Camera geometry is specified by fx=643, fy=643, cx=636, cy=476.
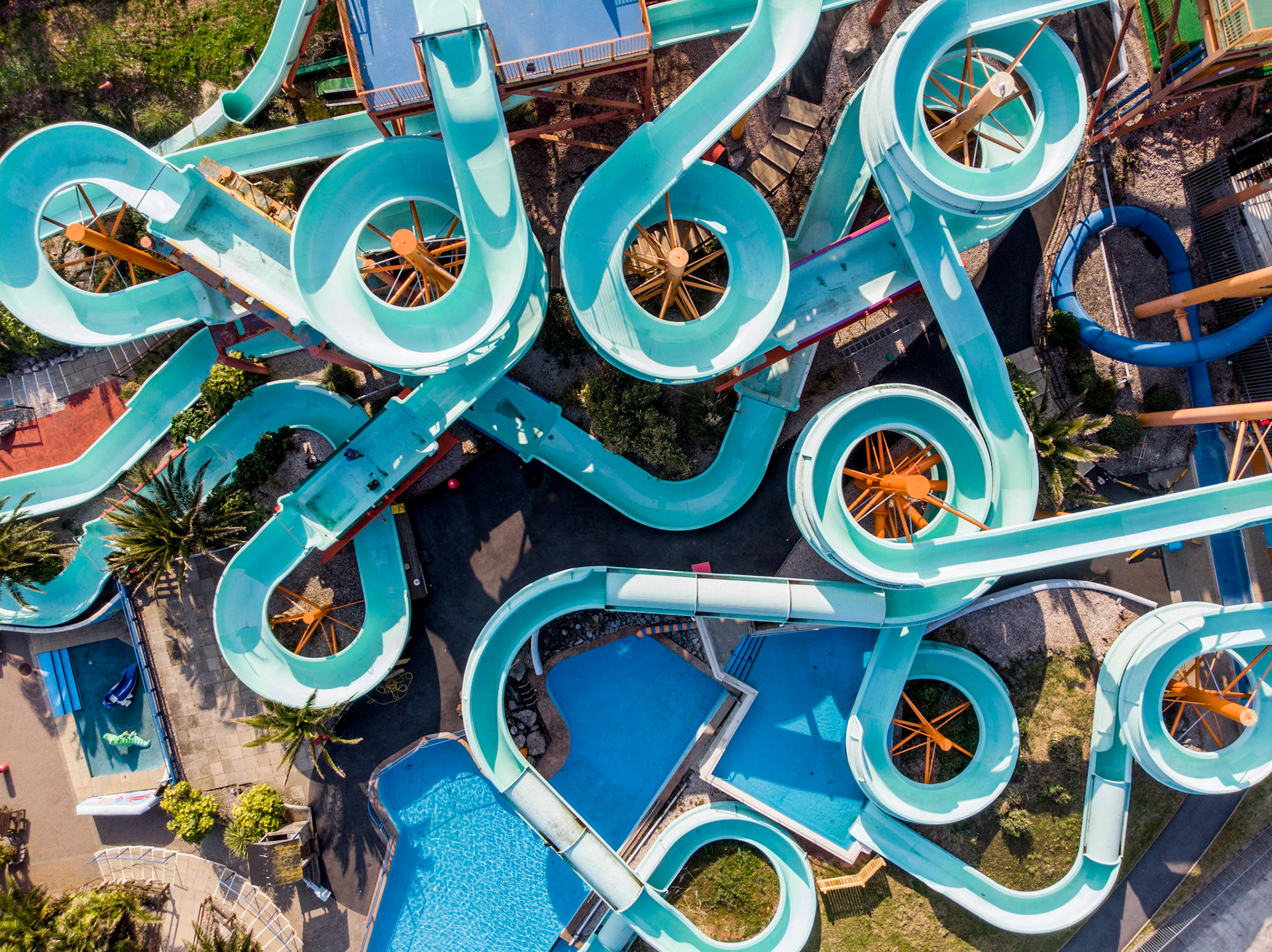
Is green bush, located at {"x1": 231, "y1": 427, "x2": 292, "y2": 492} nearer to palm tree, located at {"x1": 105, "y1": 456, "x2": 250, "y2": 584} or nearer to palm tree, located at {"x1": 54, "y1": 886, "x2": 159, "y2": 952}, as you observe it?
palm tree, located at {"x1": 105, "y1": 456, "x2": 250, "y2": 584}

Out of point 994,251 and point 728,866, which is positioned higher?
point 994,251

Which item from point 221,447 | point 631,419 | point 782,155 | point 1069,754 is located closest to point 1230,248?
point 782,155

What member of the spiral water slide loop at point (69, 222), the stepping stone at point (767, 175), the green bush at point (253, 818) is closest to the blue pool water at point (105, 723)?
the green bush at point (253, 818)

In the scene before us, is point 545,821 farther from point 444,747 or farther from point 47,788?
point 47,788

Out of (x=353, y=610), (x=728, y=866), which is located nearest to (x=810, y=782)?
(x=728, y=866)

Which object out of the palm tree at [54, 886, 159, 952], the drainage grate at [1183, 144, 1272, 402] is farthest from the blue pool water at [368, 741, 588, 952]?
the drainage grate at [1183, 144, 1272, 402]

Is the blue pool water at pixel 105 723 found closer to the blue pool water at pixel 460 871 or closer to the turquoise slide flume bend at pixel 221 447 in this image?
the turquoise slide flume bend at pixel 221 447
